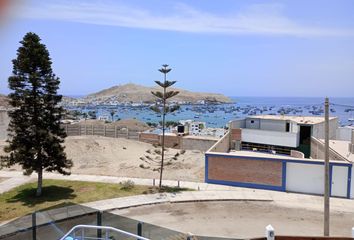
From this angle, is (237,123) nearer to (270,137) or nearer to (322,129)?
(270,137)

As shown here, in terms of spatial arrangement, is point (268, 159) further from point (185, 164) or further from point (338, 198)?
point (185, 164)

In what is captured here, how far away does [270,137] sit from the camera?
36.6m

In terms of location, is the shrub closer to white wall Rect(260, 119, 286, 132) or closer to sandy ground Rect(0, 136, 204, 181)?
sandy ground Rect(0, 136, 204, 181)

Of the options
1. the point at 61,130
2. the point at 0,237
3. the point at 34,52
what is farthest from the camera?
the point at 61,130

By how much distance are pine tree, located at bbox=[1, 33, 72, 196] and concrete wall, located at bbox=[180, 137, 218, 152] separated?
81.4ft

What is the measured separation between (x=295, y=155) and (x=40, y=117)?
24.3 meters

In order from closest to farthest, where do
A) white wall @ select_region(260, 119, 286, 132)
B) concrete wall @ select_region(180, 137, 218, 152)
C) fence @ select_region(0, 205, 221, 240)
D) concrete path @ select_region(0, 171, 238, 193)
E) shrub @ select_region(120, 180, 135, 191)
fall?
fence @ select_region(0, 205, 221, 240) → shrub @ select_region(120, 180, 135, 191) → concrete path @ select_region(0, 171, 238, 193) → white wall @ select_region(260, 119, 286, 132) → concrete wall @ select_region(180, 137, 218, 152)

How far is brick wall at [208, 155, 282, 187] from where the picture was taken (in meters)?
22.3

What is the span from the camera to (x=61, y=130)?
20.2 meters

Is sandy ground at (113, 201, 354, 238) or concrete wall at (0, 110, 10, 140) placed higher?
concrete wall at (0, 110, 10, 140)

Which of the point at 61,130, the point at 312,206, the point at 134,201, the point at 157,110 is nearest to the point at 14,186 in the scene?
the point at 61,130

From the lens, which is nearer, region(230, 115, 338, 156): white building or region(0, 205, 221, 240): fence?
region(0, 205, 221, 240): fence

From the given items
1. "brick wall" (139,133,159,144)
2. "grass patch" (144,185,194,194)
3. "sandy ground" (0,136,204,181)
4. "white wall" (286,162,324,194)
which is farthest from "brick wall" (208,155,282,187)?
"brick wall" (139,133,159,144)

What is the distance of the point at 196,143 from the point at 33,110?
1045 inches
